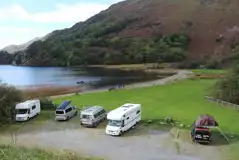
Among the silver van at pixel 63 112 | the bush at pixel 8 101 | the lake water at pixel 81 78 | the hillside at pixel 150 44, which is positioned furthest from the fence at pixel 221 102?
the hillside at pixel 150 44

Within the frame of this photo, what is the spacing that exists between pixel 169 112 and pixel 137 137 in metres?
9.56

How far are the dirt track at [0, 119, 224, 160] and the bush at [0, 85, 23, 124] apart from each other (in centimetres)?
296

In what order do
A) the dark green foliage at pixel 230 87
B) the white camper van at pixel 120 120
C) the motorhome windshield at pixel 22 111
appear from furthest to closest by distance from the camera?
the dark green foliage at pixel 230 87
the motorhome windshield at pixel 22 111
the white camper van at pixel 120 120

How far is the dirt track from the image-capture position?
27844 mm

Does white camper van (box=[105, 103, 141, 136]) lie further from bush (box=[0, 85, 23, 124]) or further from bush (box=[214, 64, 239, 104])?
bush (box=[214, 64, 239, 104])

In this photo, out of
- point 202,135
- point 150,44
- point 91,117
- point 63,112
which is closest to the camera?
point 202,135

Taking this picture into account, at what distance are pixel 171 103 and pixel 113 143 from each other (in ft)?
58.0

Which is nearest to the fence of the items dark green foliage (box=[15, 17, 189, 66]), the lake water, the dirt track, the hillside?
the dirt track

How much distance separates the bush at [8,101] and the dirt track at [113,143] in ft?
9.71

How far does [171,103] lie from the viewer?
46.8 meters

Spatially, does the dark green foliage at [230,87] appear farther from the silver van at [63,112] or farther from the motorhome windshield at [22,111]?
the motorhome windshield at [22,111]

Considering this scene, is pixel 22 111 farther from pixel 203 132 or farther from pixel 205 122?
pixel 203 132

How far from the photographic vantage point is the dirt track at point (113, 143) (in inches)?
1096

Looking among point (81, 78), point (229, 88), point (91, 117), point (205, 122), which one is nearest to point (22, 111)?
point (91, 117)
